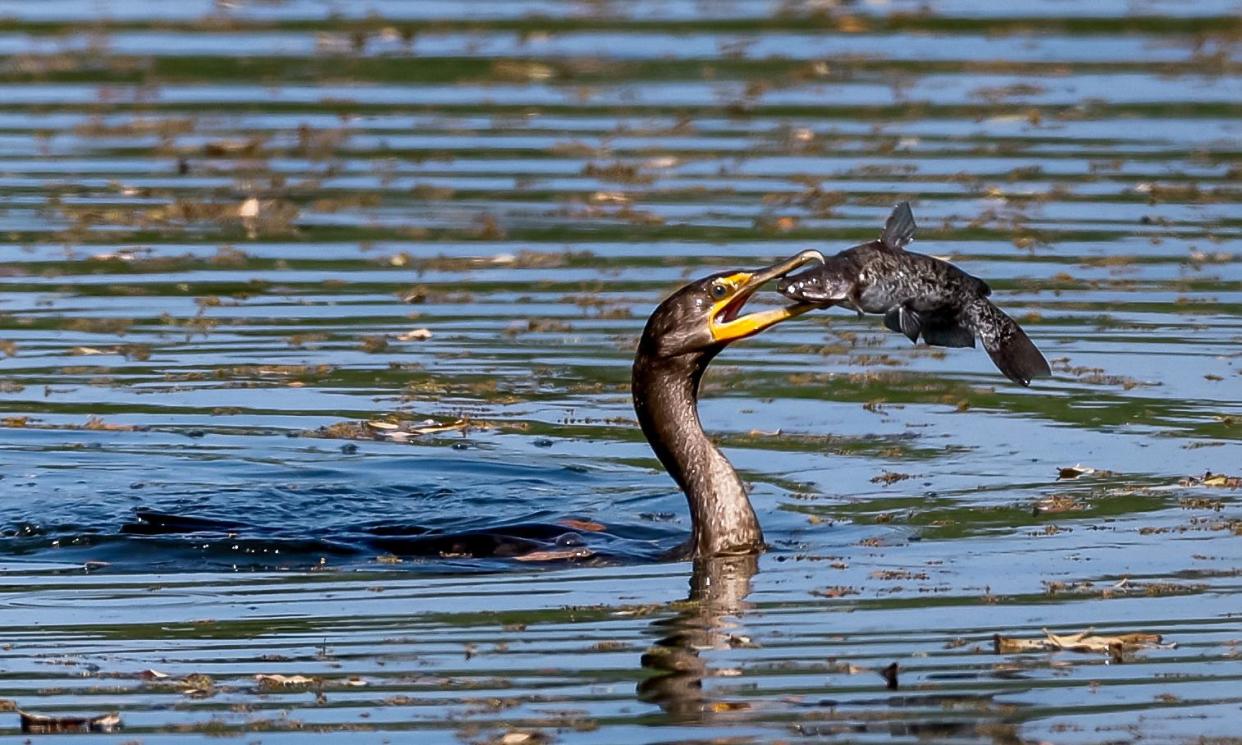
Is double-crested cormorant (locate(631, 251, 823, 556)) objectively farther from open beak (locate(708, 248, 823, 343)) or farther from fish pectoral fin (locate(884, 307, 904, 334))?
fish pectoral fin (locate(884, 307, 904, 334))

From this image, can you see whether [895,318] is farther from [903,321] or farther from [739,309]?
[739,309]

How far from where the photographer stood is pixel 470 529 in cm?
1197

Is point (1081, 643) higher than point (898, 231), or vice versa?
point (898, 231)

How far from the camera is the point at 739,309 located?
11312 millimetres

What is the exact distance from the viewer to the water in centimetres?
932

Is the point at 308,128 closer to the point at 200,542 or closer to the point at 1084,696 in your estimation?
the point at 200,542

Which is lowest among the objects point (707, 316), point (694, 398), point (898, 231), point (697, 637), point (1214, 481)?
point (697, 637)

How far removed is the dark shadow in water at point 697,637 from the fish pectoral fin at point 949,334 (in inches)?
51.2

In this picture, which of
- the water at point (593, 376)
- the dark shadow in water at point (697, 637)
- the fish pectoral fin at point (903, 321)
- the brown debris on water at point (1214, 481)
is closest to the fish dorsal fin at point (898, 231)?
the fish pectoral fin at point (903, 321)

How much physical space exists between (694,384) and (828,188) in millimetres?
7735

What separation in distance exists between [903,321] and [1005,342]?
43 centimetres

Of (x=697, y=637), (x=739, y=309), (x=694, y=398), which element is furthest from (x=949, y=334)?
(x=697, y=637)

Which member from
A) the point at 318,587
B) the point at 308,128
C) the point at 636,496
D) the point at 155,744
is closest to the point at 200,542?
the point at 318,587

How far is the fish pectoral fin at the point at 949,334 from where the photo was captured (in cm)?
1066
